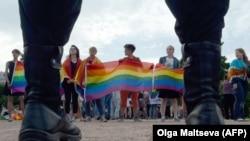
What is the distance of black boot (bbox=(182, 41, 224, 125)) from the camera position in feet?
5.79

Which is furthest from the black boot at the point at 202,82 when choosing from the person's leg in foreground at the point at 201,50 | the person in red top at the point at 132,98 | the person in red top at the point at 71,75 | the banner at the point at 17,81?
the banner at the point at 17,81

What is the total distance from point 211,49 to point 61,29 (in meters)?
0.66

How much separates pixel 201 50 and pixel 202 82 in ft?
0.44

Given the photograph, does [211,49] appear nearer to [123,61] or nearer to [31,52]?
[31,52]

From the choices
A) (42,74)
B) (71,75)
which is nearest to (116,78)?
(71,75)

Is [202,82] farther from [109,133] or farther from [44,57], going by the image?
[109,133]

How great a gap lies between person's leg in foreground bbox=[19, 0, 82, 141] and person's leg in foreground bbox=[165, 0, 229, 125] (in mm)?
498

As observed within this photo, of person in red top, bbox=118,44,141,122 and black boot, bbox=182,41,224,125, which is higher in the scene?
person in red top, bbox=118,44,141,122

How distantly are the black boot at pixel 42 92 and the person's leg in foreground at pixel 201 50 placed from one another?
56cm

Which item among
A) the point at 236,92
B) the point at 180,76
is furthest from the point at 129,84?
the point at 236,92

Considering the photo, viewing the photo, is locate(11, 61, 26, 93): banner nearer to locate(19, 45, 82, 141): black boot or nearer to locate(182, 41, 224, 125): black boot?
locate(19, 45, 82, 141): black boot

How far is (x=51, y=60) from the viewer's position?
1.92 metres

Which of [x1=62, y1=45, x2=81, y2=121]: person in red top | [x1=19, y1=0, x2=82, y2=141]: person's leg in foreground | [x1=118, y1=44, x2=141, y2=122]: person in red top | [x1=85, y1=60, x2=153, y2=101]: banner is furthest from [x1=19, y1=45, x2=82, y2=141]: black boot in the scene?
[x1=85, y1=60, x2=153, y2=101]: banner

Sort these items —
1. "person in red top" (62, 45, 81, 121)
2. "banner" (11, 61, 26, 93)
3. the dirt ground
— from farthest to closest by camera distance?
"banner" (11, 61, 26, 93)
"person in red top" (62, 45, 81, 121)
the dirt ground
